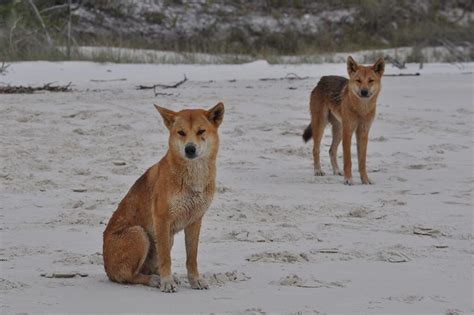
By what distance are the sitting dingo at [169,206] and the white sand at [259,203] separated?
0.44 feet

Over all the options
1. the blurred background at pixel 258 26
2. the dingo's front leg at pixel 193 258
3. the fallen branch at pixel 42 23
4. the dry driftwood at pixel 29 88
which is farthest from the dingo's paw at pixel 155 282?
the blurred background at pixel 258 26

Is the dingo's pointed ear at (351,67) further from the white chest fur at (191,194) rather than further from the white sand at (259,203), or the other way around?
the white chest fur at (191,194)

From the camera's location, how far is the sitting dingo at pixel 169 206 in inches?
218

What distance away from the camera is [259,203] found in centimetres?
847

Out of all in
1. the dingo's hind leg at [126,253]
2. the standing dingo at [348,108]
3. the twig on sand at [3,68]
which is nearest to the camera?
the dingo's hind leg at [126,253]

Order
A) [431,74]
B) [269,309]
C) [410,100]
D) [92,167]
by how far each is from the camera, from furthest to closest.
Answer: [431,74], [410,100], [92,167], [269,309]

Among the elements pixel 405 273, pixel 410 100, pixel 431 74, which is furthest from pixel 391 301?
pixel 431 74

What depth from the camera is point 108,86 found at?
15477 millimetres

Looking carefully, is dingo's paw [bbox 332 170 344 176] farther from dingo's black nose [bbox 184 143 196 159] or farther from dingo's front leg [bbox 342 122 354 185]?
dingo's black nose [bbox 184 143 196 159]

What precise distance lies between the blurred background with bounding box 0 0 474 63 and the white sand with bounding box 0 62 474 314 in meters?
7.09

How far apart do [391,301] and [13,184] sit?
4.36 m

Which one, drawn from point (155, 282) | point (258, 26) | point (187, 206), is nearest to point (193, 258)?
point (155, 282)

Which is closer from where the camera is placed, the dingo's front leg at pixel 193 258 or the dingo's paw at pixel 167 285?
the dingo's paw at pixel 167 285

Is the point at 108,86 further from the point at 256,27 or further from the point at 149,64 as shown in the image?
the point at 256,27
